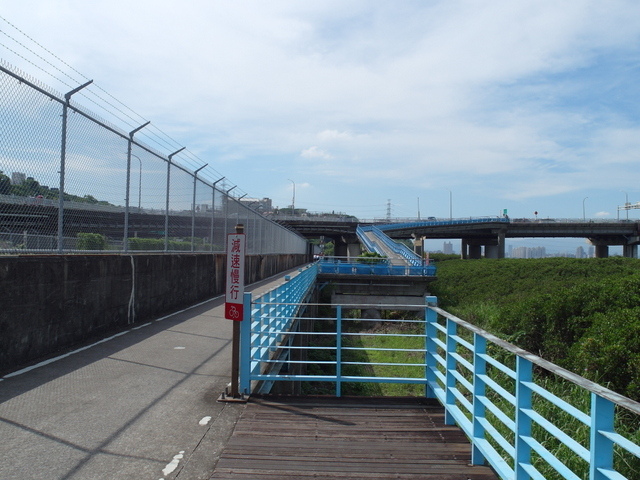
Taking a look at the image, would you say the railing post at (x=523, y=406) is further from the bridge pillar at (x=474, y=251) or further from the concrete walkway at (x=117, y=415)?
the bridge pillar at (x=474, y=251)

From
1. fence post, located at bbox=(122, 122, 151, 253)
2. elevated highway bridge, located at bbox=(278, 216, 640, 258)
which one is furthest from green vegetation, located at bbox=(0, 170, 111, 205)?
elevated highway bridge, located at bbox=(278, 216, 640, 258)

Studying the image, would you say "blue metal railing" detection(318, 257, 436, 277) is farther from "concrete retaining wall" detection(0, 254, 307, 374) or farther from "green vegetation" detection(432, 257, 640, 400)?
"concrete retaining wall" detection(0, 254, 307, 374)

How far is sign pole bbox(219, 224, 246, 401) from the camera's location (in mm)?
5953

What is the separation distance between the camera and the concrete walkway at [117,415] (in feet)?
13.6

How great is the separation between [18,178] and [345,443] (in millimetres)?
5237

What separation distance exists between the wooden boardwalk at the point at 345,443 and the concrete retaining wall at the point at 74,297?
3312 millimetres

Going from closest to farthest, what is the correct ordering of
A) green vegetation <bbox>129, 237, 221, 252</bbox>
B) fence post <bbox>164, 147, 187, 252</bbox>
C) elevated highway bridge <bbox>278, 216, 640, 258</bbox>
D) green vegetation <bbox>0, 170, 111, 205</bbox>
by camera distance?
green vegetation <bbox>0, 170, 111, 205</bbox>, green vegetation <bbox>129, 237, 221, 252</bbox>, fence post <bbox>164, 147, 187, 252</bbox>, elevated highway bridge <bbox>278, 216, 640, 258</bbox>

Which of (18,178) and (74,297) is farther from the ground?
(18,178)

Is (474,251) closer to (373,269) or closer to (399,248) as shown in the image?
(399,248)

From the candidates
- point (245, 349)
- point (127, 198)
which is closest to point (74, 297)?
point (127, 198)

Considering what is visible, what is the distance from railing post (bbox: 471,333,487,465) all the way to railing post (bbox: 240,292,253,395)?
2.57m

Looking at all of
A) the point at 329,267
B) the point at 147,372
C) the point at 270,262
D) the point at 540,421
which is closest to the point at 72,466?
the point at 147,372

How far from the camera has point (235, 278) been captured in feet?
20.1

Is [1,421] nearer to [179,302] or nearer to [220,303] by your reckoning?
[179,302]
